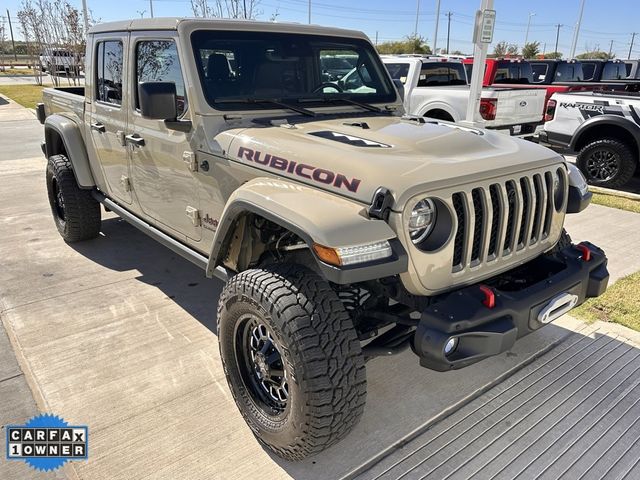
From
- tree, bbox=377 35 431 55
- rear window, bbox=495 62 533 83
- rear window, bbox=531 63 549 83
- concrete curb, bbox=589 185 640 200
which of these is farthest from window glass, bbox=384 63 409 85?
tree, bbox=377 35 431 55

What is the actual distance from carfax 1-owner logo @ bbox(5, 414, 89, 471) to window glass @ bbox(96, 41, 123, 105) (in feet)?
7.39

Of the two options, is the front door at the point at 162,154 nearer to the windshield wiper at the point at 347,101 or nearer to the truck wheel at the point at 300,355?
the windshield wiper at the point at 347,101

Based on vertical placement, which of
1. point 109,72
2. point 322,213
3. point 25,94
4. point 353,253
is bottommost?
point 25,94

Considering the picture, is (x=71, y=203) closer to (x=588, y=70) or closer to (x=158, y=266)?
(x=158, y=266)

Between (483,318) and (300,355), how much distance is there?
77 cm

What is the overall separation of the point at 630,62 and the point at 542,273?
55.2ft

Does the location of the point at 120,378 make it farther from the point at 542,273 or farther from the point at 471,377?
the point at 542,273

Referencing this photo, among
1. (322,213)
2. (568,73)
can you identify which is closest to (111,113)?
(322,213)

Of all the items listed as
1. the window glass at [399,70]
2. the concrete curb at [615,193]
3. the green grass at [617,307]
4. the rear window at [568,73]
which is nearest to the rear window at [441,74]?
the window glass at [399,70]

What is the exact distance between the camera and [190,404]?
281 cm

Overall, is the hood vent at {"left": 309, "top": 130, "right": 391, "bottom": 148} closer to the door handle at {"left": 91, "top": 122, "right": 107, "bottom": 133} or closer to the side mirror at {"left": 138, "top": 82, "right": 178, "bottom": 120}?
the side mirror at {"left": 138, "top": 82, "right": 178, "bottom": 120}

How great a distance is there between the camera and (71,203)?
15.8 feet

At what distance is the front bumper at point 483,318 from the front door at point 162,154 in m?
1.66

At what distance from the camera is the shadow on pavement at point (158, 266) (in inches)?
155
